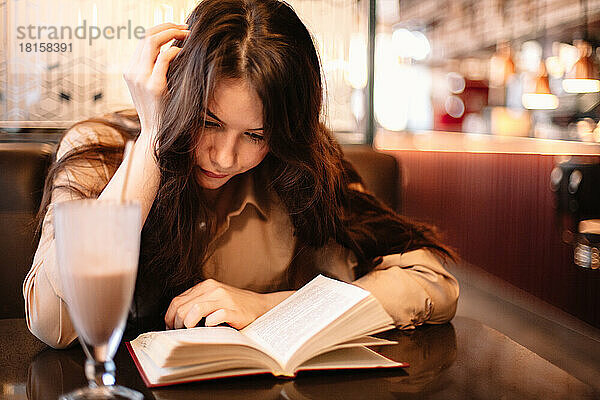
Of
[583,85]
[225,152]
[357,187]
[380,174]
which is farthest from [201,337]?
[583,85]

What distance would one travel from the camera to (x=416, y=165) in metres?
4.92

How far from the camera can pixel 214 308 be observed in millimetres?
1027

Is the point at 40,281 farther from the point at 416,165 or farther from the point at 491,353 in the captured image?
the point at 416,165

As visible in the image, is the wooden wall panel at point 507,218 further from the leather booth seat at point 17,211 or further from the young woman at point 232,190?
the leather booth seat at point 17,211

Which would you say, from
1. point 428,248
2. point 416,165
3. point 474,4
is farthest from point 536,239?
point 474,4

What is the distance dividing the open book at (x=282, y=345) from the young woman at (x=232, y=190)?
107 mm

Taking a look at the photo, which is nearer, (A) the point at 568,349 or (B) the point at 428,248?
(B) the point at 428,248

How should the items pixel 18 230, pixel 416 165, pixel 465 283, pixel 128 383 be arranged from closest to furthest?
1. pixel 128 383
2. pixel 18 230
3. pixel 465 283
4. pixel 416 165

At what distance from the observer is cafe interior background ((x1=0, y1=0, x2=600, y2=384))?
1.78 meters

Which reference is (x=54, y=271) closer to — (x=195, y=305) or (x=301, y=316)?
(x=195, y=305)

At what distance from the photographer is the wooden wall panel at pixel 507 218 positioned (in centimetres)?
333

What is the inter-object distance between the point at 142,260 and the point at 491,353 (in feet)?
1.98

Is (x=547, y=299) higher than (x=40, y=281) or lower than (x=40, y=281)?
lower

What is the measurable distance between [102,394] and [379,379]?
0.33 meters
